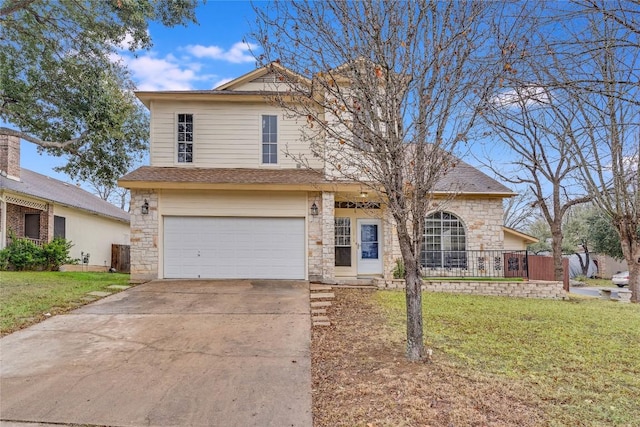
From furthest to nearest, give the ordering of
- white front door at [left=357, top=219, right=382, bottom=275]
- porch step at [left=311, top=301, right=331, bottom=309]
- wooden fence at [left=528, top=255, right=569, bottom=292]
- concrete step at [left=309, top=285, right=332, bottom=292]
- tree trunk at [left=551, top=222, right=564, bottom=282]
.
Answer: wooden fence at [left=528, top=255, right=569, bottom=292] → tree trunk at [left=551, top=222, right=564, bottom=282] → white front door at [left=357, top=219, right=382, bottom=275] → concrete step at [left=309, top=285, right=332, bottom=292] → porch step at [left=311, top=301, right=331, bottom=309]

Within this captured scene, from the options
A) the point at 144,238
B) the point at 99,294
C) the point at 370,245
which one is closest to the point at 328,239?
the point at 370,245

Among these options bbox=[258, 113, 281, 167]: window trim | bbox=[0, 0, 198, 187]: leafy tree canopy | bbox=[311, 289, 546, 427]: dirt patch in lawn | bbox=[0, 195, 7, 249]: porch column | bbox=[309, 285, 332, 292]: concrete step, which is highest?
bbox=[0, 0, 198, 187]: leafy tree canopy

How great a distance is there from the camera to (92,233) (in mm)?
20375

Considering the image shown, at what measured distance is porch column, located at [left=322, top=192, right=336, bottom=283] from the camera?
38.5ft

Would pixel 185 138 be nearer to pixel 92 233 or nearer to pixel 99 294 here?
pixel 99 294

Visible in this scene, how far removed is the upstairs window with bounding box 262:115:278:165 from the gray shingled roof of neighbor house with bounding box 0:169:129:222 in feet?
31.8

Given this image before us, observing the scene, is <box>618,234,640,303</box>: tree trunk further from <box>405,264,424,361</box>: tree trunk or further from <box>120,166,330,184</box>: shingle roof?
<box>405,264,424,361</box>: tree trunk

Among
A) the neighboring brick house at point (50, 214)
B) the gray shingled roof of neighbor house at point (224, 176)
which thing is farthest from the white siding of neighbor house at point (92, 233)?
the gray shingled roof of neighbor house at point (224, 176)

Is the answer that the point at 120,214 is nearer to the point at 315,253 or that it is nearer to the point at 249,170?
the point at 249,170

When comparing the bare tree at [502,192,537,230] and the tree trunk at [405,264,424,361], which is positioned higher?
the bare tree at [502,192,537,230]

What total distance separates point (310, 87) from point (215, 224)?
728 centimetres

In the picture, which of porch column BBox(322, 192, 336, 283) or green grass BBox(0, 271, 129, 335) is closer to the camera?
green grass BBox(0, 271, 129, 335)

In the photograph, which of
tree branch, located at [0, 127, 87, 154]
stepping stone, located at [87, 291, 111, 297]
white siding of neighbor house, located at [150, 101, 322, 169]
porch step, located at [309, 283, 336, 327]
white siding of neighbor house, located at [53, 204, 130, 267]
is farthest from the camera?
white siding of neighbor house, located at [53, 204, 130, 267]

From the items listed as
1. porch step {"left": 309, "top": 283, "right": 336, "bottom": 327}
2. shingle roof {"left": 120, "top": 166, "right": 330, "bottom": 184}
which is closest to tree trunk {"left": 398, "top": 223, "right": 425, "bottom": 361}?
porch step {"left": 309, "top": 283, "right": 336, "bottom": 327}
